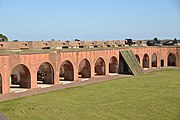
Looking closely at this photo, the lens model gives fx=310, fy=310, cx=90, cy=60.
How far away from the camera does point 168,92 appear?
19109 mm

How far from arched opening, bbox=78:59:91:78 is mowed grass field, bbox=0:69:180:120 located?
6.67 m

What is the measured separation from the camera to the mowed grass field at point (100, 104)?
13500 mm

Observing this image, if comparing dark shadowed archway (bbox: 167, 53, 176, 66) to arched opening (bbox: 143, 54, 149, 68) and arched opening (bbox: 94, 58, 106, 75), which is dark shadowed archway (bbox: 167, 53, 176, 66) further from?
arched opening (bbox: 94, 58, 106, 75)

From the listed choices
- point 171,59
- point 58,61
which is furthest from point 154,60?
point 58,61

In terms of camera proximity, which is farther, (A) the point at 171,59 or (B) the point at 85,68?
(A) the point at 171,59

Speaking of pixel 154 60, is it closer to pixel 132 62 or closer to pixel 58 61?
pixel 132 62

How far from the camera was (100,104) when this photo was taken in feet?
51.6

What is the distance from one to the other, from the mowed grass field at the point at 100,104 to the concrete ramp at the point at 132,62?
29.9 feet

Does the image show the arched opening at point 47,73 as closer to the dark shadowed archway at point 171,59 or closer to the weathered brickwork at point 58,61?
the weathered brickwork at point 58,61

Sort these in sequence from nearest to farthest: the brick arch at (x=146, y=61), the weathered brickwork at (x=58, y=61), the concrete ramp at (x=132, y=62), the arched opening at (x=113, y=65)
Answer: the weathered brickwork at (x=58, y=61), the concrete ramp at (x=132, y=62), the arched opening at (x=113, y=65), the brick arch at (x=146, y=61)

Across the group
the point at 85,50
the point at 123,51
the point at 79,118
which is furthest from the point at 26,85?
the point at 123,51

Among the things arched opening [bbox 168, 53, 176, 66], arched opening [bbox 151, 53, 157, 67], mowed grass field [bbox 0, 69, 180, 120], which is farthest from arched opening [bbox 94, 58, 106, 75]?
arched opening [bbox 168, 53, 176, 66]

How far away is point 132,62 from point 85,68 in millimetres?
6066

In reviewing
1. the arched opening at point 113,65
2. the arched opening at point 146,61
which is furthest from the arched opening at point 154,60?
the arched opening at point 113,65
